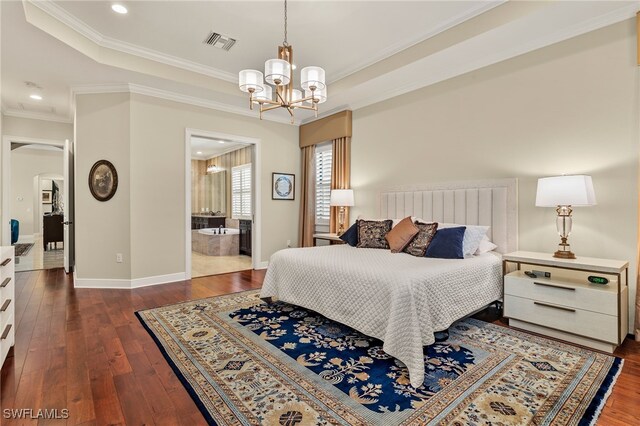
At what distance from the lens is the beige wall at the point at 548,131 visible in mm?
2734

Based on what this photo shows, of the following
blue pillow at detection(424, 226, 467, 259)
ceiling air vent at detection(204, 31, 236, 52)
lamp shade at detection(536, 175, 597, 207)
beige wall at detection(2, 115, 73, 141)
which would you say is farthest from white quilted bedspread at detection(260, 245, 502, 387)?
beige wall at detection(2, 115, 73, 141)

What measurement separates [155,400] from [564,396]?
2.36m

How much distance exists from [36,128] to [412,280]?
23.6 feet

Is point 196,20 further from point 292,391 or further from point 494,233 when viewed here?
point 494,233

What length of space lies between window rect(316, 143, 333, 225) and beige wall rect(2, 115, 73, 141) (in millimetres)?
4875

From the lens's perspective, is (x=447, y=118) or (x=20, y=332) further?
(x=447, y=118)

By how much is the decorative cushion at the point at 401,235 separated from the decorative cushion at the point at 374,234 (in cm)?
16

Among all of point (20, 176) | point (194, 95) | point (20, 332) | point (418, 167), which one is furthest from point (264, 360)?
point (20, 176)

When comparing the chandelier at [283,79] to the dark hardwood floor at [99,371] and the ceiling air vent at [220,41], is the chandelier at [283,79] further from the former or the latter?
the dark hardwood floor at [99,371]

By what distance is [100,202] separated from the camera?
4422 mm

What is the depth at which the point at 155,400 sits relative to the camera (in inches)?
71.2

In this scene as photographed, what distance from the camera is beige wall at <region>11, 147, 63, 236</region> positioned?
32.2 feet

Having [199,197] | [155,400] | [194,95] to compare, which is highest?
[194,95]

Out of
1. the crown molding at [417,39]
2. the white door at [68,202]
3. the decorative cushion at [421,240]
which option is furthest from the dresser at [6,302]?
the crown molding at [417,39]
